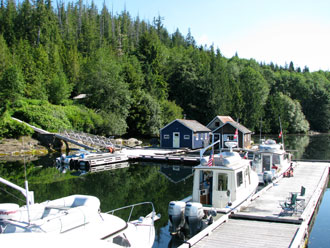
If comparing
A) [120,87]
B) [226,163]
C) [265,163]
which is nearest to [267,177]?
[265,163]

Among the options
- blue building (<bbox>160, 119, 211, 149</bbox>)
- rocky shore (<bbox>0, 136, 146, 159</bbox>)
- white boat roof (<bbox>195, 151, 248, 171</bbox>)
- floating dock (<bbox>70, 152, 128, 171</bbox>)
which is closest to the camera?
white boat roof (<bbox>195, 151, 248, 171</bbox>)

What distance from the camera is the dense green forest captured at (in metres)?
49.5

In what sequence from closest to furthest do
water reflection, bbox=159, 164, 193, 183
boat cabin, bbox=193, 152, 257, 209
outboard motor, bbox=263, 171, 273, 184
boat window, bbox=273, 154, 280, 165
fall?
boat cabin, bbox=193, 152, 257, 209, outboard motor, bbox=263, 171, 273, 184, boat window, bbox=273, 154, 280, 165, water reflection, bbox=159, 164, 193, 183

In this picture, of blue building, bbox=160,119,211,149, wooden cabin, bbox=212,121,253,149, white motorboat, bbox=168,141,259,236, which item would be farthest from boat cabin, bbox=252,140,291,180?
blue building, bbox=160,119,211,149

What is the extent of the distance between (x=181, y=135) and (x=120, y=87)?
1651cm

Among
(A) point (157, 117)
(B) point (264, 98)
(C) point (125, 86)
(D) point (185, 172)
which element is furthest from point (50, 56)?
(B) point (264, 98)

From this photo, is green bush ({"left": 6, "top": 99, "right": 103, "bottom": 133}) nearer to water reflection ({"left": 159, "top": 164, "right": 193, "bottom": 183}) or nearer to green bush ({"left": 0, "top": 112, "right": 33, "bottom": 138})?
green bush ({"left": 0, "top": 112, "right": 33, "bottom": 138})

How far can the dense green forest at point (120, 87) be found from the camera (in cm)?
4947

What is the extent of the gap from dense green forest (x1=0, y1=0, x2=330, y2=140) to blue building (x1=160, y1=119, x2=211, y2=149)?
36.9 ft

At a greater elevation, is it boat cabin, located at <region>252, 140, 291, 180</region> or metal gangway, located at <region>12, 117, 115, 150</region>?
metal gangway, located at <region>12, 117, 115, 150</region>

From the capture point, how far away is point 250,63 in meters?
110

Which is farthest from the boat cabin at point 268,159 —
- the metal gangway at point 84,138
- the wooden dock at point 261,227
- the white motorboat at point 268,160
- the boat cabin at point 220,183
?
the metal gangway at point 84,138

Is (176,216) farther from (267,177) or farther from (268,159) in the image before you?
(268,159)

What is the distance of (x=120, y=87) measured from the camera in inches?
2147
